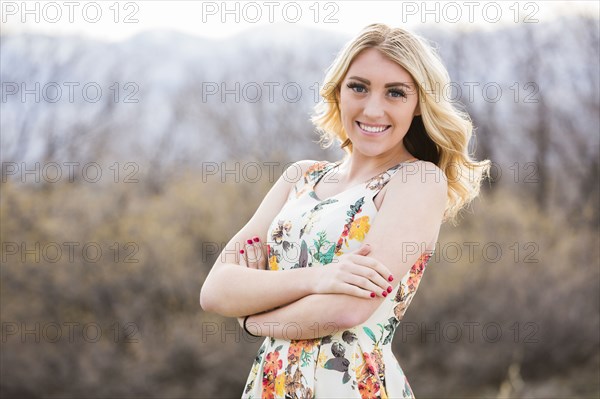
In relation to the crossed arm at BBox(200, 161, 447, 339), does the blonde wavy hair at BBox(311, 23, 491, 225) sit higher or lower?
higher

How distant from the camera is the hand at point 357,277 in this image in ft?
6.15

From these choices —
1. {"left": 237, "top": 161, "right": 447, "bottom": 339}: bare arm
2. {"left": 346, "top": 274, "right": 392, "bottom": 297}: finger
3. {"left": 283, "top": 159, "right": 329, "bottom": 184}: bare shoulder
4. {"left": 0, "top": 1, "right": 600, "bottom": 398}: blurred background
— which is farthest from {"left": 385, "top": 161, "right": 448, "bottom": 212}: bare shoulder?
{"left": 0, "top": 1, "right": 600, "bottom": 398}: blurred background

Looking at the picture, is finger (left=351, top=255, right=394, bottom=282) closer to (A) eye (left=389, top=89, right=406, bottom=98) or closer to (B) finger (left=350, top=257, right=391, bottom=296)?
(B) finger (left=350, top=257, right=391, bottom=296)

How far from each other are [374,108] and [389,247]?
37 centimetres

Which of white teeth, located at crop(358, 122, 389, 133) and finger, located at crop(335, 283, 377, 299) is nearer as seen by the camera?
finger, located at crop(335, 283, 377, 299)

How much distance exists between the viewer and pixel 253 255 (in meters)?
2.20

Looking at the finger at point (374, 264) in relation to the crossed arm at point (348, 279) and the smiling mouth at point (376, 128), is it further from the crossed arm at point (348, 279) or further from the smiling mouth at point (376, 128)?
the smiling mouth at point (376, 128)

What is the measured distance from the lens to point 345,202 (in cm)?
207

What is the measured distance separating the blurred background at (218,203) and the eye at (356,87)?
11.4ft

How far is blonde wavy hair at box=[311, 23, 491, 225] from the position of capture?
2023 millimetres

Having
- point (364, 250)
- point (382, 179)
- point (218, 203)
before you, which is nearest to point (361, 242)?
point (364, 250)

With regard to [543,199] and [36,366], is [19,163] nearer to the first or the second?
[36,366]

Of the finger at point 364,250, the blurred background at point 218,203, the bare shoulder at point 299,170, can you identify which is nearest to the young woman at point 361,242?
the finger at point 364,250

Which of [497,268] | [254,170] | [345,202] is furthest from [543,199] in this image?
[345,202]
